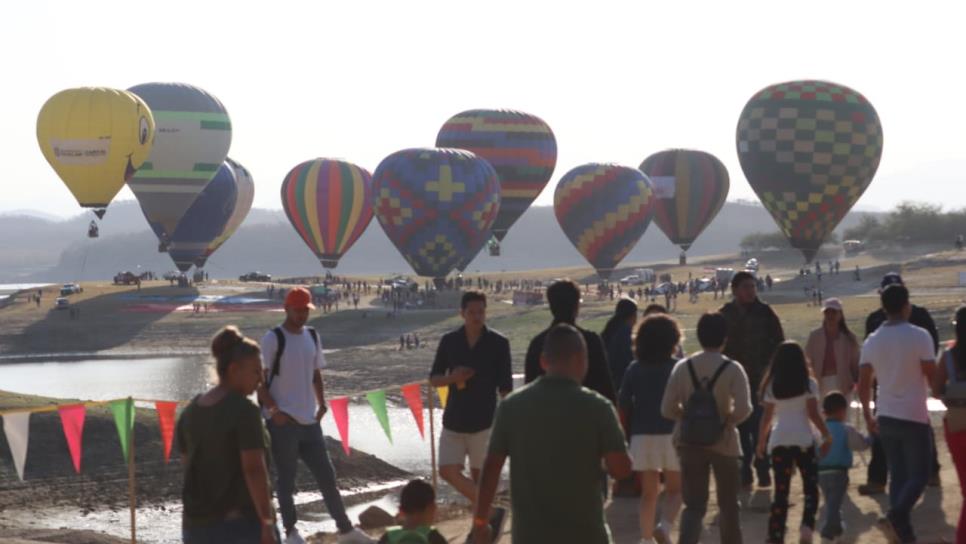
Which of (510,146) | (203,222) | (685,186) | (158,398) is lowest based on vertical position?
(158,398)

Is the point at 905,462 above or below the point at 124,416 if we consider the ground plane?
below

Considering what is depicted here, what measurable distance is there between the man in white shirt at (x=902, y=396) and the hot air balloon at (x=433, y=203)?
6523 centimetres

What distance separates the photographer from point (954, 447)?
10.3 meters

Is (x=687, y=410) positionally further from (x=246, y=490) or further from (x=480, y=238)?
(x=480, y=238)

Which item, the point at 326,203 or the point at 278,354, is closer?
the point at 278,354

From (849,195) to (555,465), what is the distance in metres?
61.9

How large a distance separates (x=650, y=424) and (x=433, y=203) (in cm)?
6586

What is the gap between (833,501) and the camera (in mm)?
11688

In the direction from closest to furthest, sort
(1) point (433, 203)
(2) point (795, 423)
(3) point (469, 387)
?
1. (2) point (795, 423)
2. (3) point (469, 387)
3. (1) point (433, 203)

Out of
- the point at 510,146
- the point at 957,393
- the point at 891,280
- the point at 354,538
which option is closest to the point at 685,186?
the point at 510,146

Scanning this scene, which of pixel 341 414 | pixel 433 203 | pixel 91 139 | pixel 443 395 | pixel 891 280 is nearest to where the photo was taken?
pixel 891 280

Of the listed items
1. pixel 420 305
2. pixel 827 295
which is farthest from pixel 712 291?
pixel 420 305

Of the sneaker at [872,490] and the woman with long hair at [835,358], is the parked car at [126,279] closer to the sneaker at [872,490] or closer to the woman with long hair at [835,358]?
the woman with long hair at [835,358]

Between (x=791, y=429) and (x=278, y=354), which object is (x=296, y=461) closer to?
(x=278, y=354)
